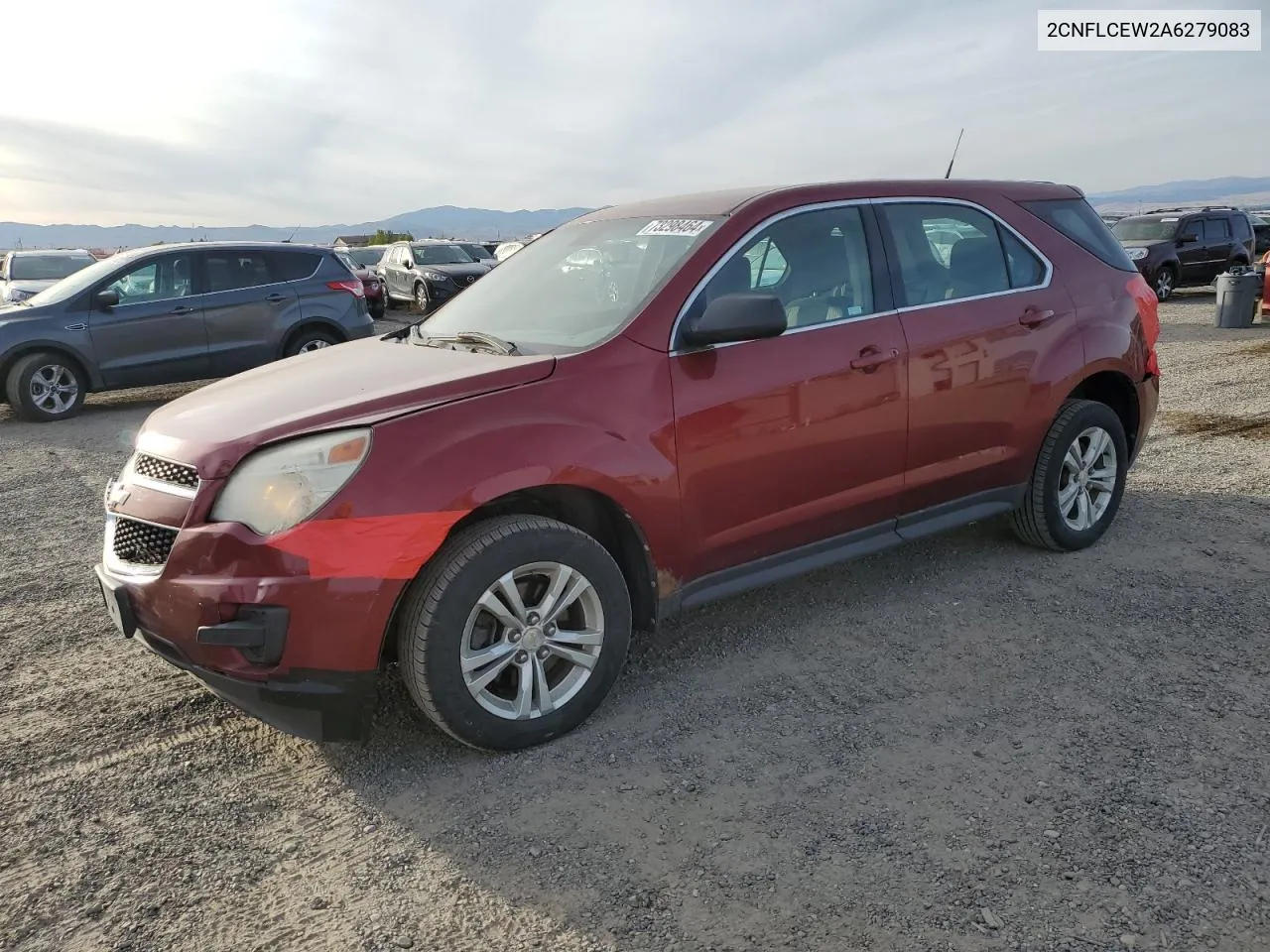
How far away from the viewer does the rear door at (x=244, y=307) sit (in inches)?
377

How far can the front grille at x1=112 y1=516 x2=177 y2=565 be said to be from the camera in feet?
9.24

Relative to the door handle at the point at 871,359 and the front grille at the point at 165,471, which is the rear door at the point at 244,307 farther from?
the door handle at the point at 871,359

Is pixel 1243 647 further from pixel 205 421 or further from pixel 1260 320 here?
pixel 1260 320

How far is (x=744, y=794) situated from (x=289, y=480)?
1.60 metres

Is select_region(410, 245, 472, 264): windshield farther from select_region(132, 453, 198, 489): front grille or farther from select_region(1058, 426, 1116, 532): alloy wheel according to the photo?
select_region(132, 453, 198, 489): front grille

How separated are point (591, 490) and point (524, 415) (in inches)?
13.7

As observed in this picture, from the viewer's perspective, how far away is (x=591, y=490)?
306 centimetres

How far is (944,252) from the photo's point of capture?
4.02 metres

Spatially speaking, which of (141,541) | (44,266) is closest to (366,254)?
(44,266)

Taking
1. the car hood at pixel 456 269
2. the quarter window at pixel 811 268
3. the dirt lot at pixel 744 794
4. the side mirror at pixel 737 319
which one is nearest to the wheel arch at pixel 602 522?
the dirt lot at pixel 744 794

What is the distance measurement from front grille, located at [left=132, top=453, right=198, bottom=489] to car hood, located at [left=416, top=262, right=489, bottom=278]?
56.5 ft

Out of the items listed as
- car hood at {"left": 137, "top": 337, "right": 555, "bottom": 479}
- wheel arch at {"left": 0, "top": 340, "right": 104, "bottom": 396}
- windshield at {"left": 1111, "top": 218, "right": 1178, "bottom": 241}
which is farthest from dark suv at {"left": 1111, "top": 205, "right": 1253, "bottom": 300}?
car hood at {"left": 137, "top": 337, "right": 555, "bottom": 479}

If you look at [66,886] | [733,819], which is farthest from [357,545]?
[733,819]

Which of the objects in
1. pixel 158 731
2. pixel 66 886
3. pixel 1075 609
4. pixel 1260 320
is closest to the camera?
pixel 66 886
